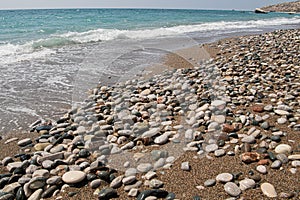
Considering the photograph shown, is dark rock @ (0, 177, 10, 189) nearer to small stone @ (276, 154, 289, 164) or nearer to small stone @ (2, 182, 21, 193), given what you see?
small stone @ (2, 182, 21, 193)

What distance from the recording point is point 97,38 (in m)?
15.0

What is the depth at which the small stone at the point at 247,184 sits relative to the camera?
2209mm

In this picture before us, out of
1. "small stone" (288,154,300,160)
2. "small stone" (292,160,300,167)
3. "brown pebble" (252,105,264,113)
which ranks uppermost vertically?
"brown pebble" (252,105,264,113)

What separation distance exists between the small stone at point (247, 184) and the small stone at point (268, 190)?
7cm

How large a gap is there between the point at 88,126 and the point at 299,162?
2594 mm

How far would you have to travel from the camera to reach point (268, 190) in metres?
2.16

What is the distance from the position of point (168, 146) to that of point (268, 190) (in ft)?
3.82

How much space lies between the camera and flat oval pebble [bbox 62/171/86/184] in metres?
2.45

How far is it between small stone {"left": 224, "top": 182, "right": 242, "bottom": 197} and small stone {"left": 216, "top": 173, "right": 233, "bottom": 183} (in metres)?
0.06

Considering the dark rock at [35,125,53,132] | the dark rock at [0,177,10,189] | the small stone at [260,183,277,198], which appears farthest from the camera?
the dark rock at [35,125,53,132]

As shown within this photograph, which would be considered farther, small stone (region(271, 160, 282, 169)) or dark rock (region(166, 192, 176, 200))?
small stone (region(271, 160, 282, 169))

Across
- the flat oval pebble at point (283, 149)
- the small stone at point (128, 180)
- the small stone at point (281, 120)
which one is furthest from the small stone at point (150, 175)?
the small stone at point (281, 120)

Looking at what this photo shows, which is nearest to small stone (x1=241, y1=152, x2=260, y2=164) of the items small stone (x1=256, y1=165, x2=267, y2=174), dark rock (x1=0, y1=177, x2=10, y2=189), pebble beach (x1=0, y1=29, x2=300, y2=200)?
pebble beach (x1=0, y1=29, x2=300, y2=200)

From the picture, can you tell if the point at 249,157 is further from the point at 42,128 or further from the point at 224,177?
the point at 42,128
